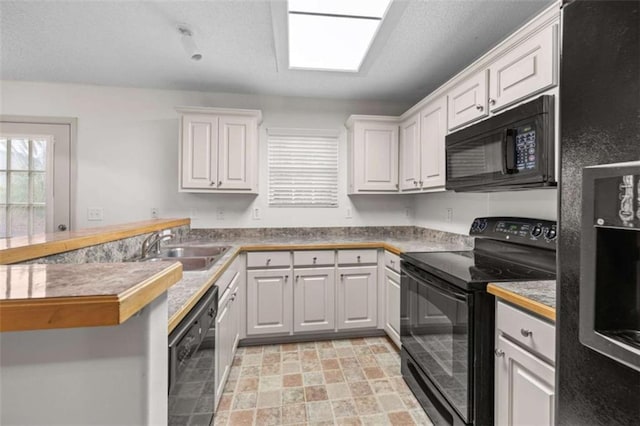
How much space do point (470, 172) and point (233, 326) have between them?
193 cm

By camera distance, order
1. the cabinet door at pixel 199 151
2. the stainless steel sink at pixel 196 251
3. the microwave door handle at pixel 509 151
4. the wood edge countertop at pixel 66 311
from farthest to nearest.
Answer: the cabinet door at pixel 199 151 → the stainless steel sink at pixel 196 251 → the microwave door handle at pixel 509 151 → the wood edge countertop at pixel 66 311

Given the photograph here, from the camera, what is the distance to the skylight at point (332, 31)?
157 cm

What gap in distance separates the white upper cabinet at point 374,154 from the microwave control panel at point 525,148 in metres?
1.54

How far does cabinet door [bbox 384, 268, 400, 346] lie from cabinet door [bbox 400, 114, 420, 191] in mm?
848

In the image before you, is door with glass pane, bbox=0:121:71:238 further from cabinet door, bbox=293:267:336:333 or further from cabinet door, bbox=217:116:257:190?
cabinet door, bbox=293:267:336:333

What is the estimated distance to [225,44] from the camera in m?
2.12

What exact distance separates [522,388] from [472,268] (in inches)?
23.7

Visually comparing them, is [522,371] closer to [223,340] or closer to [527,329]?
[527,329]

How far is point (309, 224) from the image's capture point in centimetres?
318

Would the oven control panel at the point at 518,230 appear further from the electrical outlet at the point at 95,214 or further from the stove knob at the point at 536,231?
the electrical outlet at the point at 95,214

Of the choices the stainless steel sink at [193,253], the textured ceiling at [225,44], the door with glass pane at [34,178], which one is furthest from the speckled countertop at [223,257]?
the textured ceiling at [225,44]

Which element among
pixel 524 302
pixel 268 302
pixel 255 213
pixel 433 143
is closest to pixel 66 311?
pixel 524 302

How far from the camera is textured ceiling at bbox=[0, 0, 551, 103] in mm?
1745

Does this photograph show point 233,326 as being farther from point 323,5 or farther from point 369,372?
point 323,5
